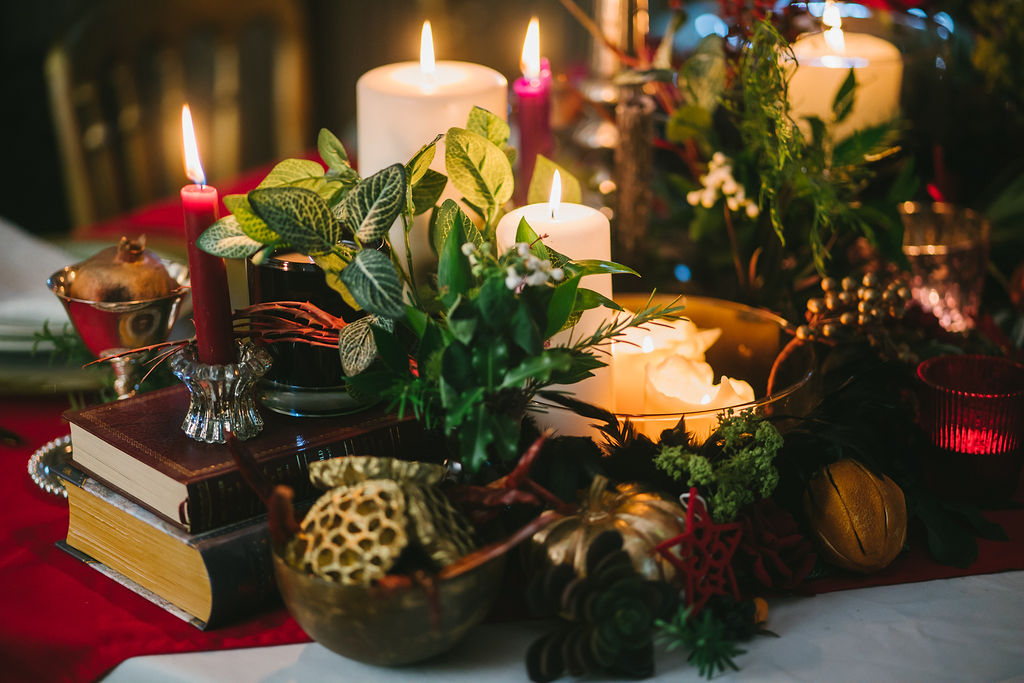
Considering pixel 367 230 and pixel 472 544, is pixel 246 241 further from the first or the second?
pixel 472 544

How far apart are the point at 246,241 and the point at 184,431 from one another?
0.43 feet

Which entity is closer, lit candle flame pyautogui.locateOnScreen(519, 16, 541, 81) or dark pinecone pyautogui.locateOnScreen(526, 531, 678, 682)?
dark pinecone pyautogui.locateOnScreen(526, 531, 678, 682)

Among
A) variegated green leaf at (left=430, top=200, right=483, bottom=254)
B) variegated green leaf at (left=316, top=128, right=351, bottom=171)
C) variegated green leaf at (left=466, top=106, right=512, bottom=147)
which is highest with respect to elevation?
variegated green leaf at (left=466, top=106, right=512, bottom=147)

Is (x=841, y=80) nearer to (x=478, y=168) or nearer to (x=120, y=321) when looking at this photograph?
(x=478, y=168)

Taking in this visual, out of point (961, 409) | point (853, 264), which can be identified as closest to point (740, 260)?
point (853, 264)

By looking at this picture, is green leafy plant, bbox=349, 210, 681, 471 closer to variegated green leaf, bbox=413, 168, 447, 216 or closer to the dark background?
variegated green leaf, bbox=413, 168, 447, 216

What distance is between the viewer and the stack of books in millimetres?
552

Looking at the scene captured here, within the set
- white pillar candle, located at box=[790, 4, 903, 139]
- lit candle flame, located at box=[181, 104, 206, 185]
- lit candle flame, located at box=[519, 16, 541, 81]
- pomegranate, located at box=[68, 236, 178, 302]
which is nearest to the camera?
lit candle flame, located at box=[181, 104, 206, 185]

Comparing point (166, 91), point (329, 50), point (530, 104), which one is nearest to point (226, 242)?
point (530, 104)

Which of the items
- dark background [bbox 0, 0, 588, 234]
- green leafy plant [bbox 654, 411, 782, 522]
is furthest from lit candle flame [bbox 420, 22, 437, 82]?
dark background [bbox 0, 0, 588, 234]

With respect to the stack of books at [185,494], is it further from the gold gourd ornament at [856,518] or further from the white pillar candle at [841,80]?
the white pillar candle at [841,80]

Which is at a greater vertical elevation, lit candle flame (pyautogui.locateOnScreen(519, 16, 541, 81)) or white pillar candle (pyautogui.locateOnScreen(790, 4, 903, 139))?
lit candle flame (pyautogui.locateOnScreen(519, 16, 541, 81))

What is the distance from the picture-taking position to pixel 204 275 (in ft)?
1.88

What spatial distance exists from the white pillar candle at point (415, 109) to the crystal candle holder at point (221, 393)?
151 mm
